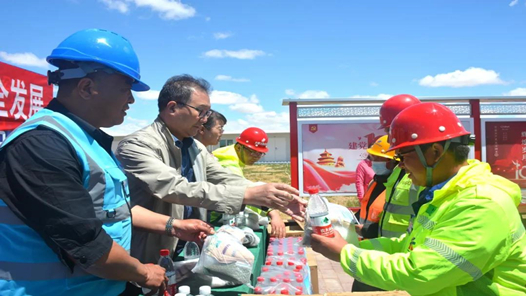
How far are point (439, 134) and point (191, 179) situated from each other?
74.1 inches

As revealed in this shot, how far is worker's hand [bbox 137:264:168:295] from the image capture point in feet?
5.33

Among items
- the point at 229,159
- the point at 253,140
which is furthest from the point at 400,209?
the point at 253,140

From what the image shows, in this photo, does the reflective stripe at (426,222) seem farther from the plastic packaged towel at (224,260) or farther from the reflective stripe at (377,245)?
the plastic packaged towel at (224,260)

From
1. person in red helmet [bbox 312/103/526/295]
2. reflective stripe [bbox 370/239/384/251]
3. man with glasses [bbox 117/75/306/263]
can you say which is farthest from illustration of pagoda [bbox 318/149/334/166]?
person in red helmet [bbox 312/103/526/295]

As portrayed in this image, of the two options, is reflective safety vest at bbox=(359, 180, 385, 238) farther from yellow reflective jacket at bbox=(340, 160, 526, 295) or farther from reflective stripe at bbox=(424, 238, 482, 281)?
reflective stripe at bbox=(424, 238, 482, 281)

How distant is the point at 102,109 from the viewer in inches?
62.7

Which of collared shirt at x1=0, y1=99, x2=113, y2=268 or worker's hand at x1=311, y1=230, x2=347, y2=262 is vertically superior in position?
collared shirt at x1=0, y1=99, x2=113, y2=268

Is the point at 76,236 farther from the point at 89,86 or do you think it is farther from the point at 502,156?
the point at 502,156

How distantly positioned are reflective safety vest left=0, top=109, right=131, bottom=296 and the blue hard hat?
0.86ft

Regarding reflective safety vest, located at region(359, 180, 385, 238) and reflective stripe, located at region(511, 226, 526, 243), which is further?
reflective safety vest, located at region(359, 180, 385, 238)

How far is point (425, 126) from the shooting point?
5.45 ft

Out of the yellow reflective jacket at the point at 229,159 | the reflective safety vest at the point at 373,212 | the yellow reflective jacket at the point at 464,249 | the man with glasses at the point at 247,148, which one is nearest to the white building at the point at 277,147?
the man with glasses at the point at 247,148

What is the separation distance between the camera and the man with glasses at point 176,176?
87.2 inches

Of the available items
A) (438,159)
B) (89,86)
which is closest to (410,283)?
(438,159)
